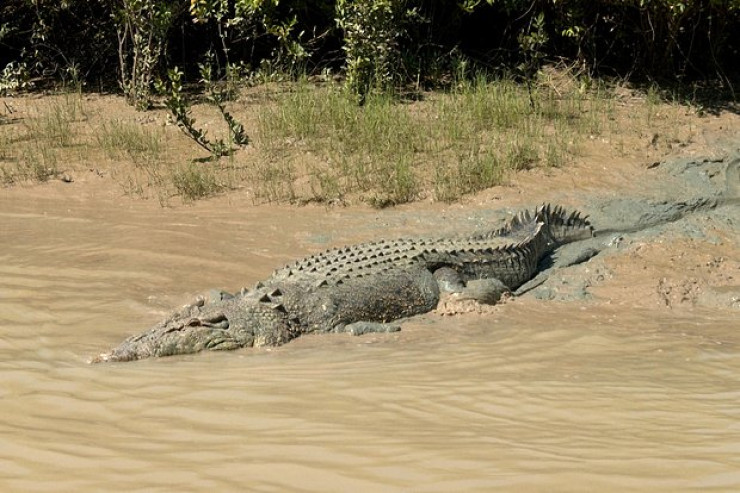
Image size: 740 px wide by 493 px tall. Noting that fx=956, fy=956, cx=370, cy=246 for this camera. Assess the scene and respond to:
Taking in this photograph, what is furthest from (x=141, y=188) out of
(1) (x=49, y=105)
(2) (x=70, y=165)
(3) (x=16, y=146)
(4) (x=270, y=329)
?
(4) (x=270, y=329)

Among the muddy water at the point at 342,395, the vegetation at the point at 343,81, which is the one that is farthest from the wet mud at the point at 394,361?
the vegetation at the point at 343,81

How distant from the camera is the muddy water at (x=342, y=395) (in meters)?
3.56

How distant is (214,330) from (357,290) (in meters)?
1.15

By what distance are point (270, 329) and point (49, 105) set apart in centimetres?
704

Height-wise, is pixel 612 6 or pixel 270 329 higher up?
pixel 612 6

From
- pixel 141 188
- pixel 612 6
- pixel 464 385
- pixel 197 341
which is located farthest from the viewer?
pixel 612 6

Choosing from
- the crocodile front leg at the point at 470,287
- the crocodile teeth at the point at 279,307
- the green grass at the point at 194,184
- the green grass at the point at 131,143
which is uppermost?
the green grass at the point at 131,143

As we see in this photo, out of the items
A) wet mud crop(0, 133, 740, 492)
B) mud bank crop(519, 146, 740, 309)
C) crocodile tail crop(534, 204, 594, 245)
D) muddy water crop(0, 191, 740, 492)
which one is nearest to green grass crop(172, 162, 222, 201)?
wet mud crop(0, 133, 740, 492)

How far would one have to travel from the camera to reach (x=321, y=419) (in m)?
4.23

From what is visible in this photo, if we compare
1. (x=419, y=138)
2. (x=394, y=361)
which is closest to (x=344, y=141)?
(x=419, y=138)

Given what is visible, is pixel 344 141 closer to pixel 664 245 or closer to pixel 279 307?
pixel 664 245

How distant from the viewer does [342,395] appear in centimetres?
466

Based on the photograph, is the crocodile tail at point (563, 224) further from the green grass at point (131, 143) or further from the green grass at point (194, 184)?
the green grass at point (131, 143)

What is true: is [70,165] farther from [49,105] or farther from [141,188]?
[49,105]
